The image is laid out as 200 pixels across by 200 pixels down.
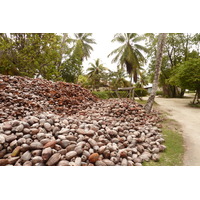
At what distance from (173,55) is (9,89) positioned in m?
15.3

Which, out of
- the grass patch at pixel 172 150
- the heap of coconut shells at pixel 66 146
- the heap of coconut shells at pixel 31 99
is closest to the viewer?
the heap of coconut shells at pixel 66 146

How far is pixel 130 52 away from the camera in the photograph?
1375cm

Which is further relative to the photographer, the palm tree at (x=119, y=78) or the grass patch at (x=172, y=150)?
the palm tree at (x=119, y=78)

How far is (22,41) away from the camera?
5750mm

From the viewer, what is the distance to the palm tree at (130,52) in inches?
541

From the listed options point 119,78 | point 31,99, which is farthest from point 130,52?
point 31,99

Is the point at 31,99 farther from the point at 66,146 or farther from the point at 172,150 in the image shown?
the point at 172,150

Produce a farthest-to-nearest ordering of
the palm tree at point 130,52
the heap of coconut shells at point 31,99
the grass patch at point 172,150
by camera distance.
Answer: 1. the palm tree at point 130,52
2. the heap of coconut shells at point 31,99
3. the grass patch at point 172,150

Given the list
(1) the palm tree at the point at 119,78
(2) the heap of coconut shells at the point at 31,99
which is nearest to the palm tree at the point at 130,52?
(1) the palm tree at the point at 119,78

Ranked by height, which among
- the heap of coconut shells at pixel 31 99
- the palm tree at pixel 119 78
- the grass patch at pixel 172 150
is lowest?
the grass patch at pixel 172 150

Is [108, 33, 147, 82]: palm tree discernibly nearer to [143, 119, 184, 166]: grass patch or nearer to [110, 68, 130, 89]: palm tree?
[110, 68, 130, 89]: palm tree

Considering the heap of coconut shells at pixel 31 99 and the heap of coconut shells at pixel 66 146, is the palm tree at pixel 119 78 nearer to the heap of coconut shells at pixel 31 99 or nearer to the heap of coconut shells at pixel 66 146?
the heap of coconut shells at pixel 31 99
